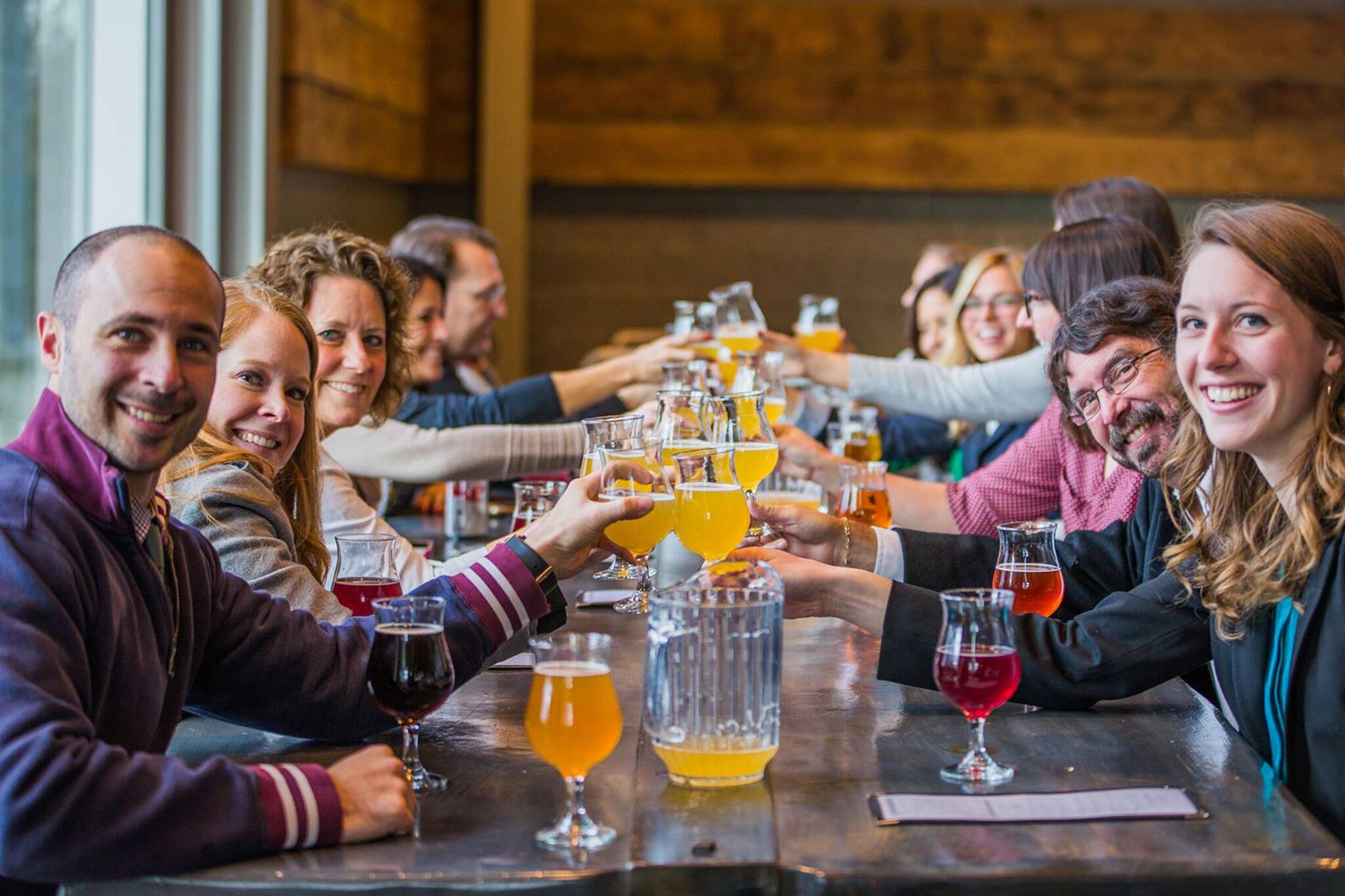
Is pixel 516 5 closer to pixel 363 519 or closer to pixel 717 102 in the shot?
pixel 717 102

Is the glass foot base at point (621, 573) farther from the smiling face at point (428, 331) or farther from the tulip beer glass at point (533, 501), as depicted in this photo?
the smiling face at point (428, 331)

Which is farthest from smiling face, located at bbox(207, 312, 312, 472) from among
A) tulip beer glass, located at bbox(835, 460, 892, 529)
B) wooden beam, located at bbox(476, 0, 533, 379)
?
wooden beam, located at bbox(476, 0, 533, 379)

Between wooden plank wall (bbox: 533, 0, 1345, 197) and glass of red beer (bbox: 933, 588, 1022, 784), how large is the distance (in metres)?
6.45

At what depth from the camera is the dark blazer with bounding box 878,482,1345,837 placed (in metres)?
1.70

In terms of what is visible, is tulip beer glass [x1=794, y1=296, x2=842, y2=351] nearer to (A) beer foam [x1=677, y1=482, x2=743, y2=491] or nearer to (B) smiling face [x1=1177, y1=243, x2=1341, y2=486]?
(A) beer foam [x1=677, y1=482, x2=743, y2=491]

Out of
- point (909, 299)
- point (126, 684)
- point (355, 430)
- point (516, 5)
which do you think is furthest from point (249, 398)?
point (516, 5)

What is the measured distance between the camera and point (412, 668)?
4.89 ft

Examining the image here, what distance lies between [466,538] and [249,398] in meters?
1.23

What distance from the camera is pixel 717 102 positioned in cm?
777

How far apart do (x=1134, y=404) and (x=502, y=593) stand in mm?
1083

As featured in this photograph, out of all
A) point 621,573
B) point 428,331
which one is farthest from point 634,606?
point 428,331

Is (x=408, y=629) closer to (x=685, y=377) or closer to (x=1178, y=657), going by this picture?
(x=1178, y=657)

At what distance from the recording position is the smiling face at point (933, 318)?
5457 mm

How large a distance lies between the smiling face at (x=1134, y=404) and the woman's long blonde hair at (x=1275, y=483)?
38 cm
